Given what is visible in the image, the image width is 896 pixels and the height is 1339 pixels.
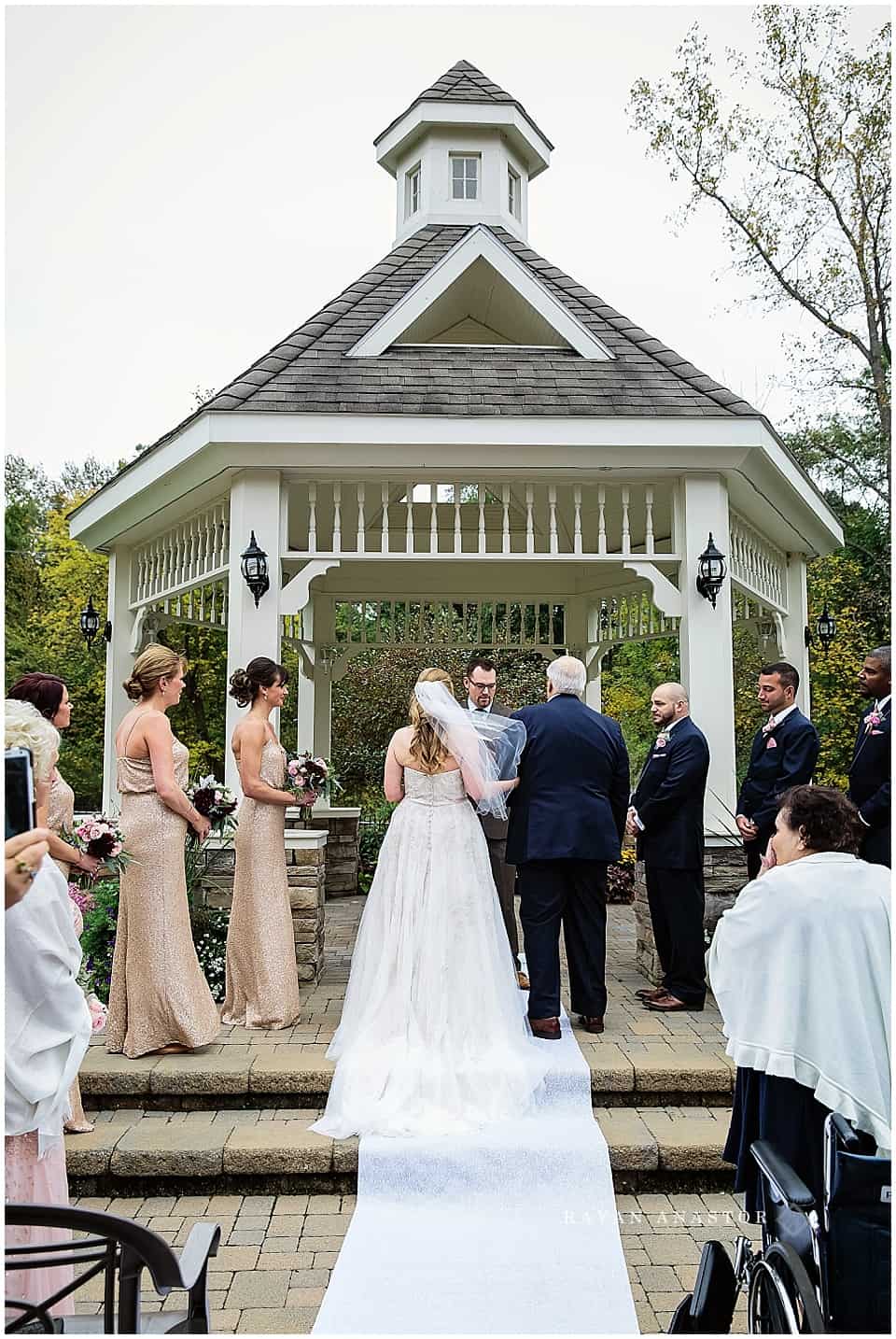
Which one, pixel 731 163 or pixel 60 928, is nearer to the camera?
pixel 60 928

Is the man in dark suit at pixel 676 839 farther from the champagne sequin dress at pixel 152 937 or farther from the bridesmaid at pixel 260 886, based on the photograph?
the champagne sequin dress at pixel 152 937

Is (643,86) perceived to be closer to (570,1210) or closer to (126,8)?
(126,8)

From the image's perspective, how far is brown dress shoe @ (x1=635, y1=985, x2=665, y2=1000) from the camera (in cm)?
616

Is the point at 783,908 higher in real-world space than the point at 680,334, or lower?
lower

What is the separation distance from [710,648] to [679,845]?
1.56 m

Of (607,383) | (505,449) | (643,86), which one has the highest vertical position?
(643,86)

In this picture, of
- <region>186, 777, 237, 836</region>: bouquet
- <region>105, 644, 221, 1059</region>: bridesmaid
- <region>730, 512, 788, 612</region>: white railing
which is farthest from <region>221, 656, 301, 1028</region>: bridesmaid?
<region>730, 512, 788, 612</region>: white railing

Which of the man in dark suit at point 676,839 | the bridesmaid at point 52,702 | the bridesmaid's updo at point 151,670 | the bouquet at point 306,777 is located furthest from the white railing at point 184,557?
the man in dark suit at point 676,839

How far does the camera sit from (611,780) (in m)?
5.68

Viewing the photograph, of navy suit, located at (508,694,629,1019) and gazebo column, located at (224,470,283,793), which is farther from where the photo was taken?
gazebo column, located at (224,470,283,793)

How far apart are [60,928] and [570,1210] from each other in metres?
2.50

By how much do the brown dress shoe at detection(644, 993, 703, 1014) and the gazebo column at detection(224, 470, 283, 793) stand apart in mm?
2979

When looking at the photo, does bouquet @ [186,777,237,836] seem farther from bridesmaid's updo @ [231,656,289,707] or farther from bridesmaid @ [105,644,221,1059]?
bridesmaid's updo @ [231,656,289,707]

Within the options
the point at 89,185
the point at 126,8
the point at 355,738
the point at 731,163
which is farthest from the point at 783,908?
the point at 731,163
